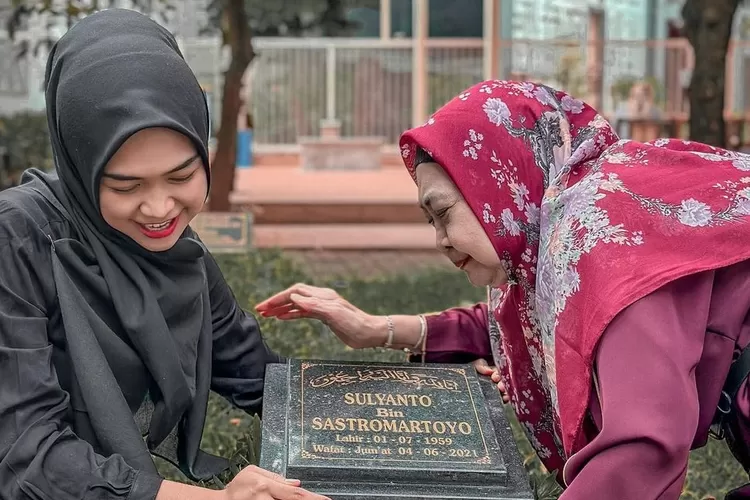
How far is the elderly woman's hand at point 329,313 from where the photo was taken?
2457mm

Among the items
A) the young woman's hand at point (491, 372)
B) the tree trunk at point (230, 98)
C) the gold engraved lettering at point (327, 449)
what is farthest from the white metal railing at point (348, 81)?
the gold engraved lettering at point (327, 449)

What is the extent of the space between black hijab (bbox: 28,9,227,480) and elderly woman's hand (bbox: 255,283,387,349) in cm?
50

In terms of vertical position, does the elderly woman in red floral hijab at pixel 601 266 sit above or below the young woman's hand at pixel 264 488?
above

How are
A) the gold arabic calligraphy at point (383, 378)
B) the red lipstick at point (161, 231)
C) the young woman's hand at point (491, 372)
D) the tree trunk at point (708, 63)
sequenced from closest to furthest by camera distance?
the red lipstick at point (161, 231) → the gold arabic calligraphy at point (383, 378) → the young woman's hand at point (491, 372) → the tree trunk at point (708, 63)

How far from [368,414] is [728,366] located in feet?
2.10

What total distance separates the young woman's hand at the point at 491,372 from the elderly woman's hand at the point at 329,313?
0.25 metres

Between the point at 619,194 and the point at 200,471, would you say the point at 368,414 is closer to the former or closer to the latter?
the point at 200,471

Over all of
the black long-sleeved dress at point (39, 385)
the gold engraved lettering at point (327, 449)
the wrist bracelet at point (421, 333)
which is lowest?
the wrist bracelet at point (421, 333)

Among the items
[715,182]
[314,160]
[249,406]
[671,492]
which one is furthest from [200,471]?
[314,160]

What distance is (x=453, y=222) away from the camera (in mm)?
2027

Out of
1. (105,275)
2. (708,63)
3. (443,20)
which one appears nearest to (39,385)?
(105,275)

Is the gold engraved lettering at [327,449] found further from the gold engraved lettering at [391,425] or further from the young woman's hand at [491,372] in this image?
the young woman's hand at [491,372]

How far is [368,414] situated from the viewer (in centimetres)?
190

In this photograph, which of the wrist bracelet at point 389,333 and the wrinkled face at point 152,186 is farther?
the wrist bracelet at point 389,333
